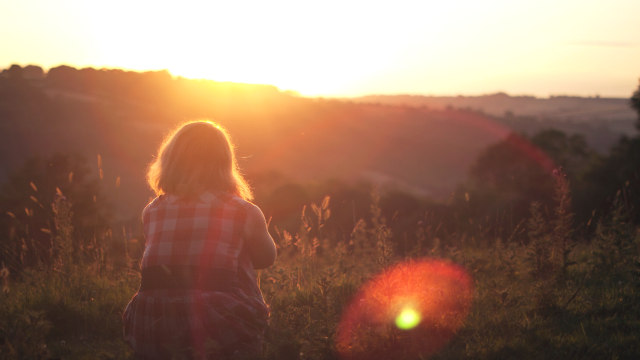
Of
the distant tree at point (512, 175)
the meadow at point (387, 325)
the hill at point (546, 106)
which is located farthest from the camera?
the hill at point (546, 106)

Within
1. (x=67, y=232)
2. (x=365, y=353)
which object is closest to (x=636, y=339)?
(x=365, y=353)

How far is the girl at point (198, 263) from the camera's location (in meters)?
2.68

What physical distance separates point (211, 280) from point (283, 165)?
54.1 meters

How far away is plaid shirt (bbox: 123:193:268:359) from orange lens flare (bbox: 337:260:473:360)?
1076 mm

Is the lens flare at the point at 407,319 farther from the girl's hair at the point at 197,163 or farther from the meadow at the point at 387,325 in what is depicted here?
the girl's hair at the point at 197,163

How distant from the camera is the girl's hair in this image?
9.19 feet

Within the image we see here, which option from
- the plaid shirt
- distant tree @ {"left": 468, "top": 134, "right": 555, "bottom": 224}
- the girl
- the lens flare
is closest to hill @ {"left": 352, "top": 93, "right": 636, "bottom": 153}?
distant tree @ {"left": 468, "top": 134, "right": 555, "bottom": 224}

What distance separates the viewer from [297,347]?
3578 mm

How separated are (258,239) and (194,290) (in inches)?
17.6

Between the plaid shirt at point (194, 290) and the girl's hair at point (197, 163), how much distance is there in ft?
0.28

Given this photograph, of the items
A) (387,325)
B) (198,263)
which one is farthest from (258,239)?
(387,325)

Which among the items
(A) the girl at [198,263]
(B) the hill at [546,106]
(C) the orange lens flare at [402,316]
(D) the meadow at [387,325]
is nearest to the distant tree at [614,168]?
(D) the meadow at [387,325]

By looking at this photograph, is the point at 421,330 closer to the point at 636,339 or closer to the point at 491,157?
the point at 636,339

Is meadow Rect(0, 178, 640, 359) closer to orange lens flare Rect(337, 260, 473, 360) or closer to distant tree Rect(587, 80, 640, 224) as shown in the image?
orange lens flare Rect(337, 260, 473, 360)
